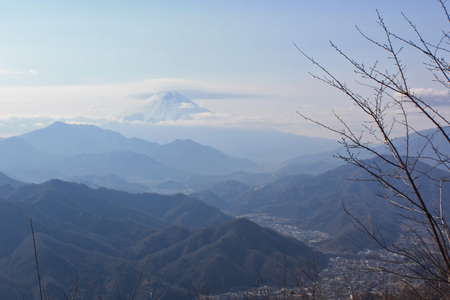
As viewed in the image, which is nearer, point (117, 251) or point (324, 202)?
point (117, 251)

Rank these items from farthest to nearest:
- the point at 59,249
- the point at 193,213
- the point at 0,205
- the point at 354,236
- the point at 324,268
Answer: the point at 193,213 < the point at 354,236 < the point at 0,205 < the point at 324,268 < the point at 59,249

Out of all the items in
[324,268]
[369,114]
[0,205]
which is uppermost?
[369,114]

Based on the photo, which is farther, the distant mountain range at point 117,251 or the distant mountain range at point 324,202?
the distant mountain range at point 324,202

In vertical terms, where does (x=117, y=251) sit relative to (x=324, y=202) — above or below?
below

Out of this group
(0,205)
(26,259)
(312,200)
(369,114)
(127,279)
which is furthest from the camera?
(312,200)

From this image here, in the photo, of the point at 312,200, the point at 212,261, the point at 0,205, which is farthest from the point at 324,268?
the point at 312,200

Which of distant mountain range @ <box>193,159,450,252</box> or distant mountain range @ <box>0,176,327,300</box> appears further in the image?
distant mountain range @ <box>193,159,450,252</box>

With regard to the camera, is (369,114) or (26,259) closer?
(369,114)

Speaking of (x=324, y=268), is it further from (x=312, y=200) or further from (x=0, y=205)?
(x=312, y=200)
